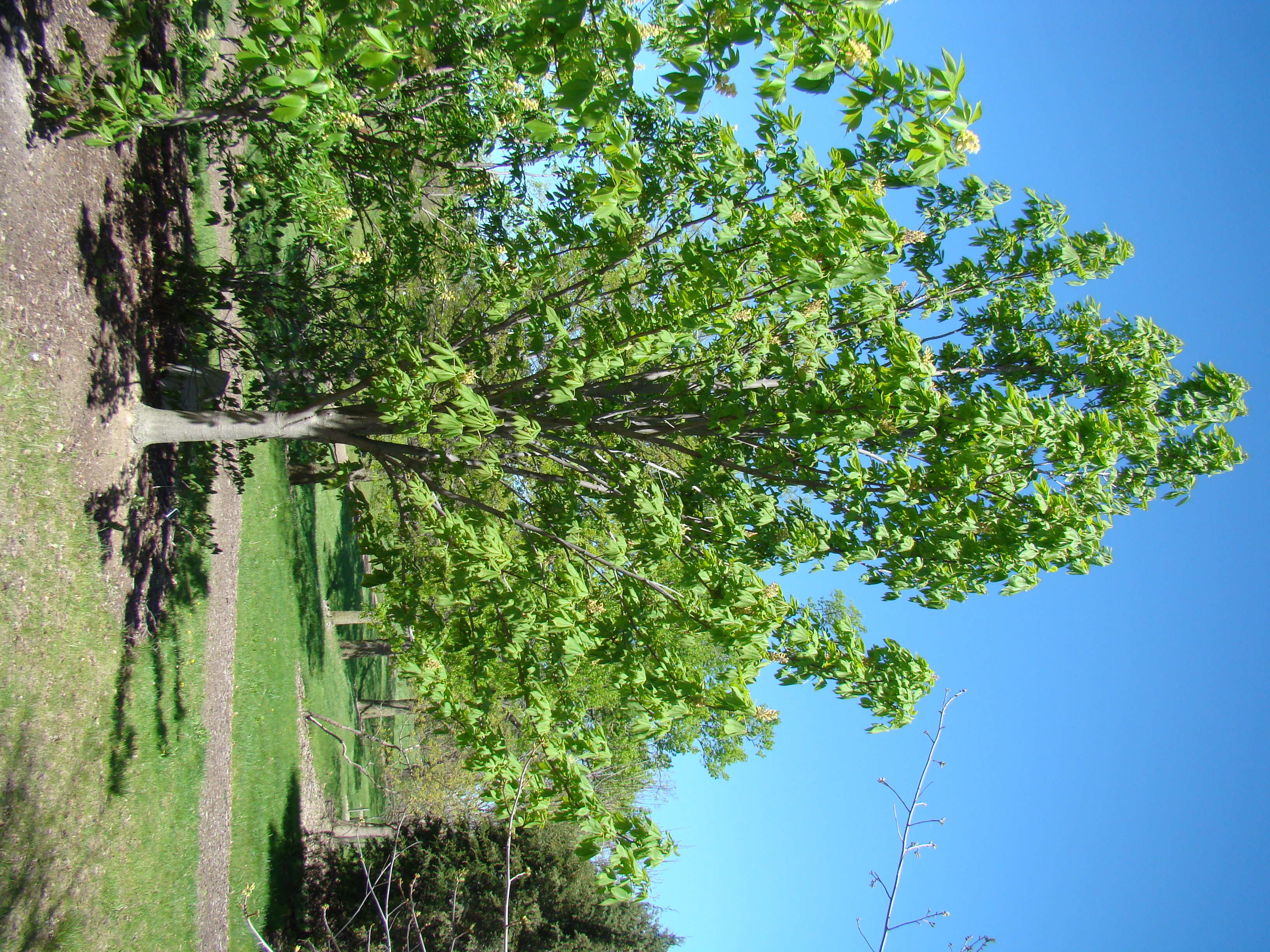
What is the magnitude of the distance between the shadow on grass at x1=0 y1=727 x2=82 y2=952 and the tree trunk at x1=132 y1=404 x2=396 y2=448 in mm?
2854

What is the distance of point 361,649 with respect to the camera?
58.7ft

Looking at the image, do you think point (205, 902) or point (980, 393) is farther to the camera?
point (205, 902)

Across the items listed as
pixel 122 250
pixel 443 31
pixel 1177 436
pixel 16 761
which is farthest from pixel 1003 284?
pixel 16 761

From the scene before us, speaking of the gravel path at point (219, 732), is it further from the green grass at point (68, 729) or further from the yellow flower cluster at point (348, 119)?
the yellow flower cluster at point (348, 119)

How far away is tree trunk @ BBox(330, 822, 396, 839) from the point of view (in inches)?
517

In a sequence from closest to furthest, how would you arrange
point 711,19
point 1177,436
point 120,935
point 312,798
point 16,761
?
point 711,19 → point 16,761 → point 1177,436 → point 120,935 → point 312,798

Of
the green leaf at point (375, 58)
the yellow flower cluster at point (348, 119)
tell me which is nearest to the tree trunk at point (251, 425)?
the yellow flower cluster at point (348, 119)

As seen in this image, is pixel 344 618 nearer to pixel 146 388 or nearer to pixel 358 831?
pixel 358 831

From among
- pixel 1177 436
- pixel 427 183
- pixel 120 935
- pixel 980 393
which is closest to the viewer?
pixel 980 393

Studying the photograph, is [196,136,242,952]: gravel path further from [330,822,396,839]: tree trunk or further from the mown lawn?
[330,822,396,839]: tree trunk

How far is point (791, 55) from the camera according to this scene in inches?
132

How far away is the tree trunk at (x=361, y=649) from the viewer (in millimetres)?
17516

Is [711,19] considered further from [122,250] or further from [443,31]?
[122,250]

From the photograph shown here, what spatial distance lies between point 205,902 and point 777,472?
28.6 ft
